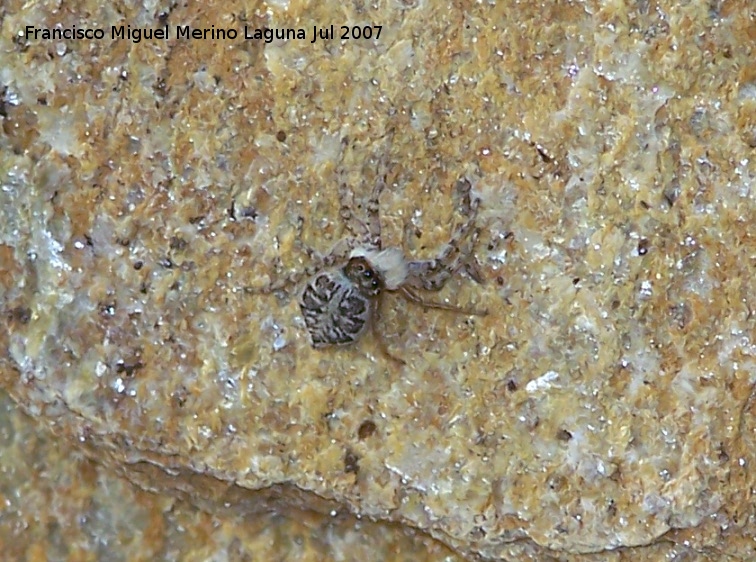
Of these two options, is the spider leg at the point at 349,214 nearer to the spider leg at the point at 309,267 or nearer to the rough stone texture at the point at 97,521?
the spider leg at the point at 309,267

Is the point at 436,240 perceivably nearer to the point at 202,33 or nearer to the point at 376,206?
the point at 376,206

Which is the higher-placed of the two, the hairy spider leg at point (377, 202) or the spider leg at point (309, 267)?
the hairy spider leg at point (377, 202)

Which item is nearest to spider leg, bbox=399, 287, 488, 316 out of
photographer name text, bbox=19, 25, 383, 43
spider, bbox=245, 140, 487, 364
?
spider, bbox=245, 140, 487, 364

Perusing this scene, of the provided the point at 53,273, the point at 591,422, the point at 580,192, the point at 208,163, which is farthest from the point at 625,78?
the point at 53,273

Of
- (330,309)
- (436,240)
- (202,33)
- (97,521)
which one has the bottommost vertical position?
(97,521)

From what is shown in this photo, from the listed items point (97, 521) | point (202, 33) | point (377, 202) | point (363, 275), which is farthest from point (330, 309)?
point (97, 521)

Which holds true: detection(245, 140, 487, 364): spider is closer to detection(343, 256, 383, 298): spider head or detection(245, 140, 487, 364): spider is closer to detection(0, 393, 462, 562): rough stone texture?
detection(343, 256, 383, 298): spider head

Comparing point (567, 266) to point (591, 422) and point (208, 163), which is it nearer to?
point (591, 422)

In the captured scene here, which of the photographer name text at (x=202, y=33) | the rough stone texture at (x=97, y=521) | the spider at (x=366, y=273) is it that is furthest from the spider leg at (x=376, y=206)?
the rough stone texture at (x=97, y=521)
